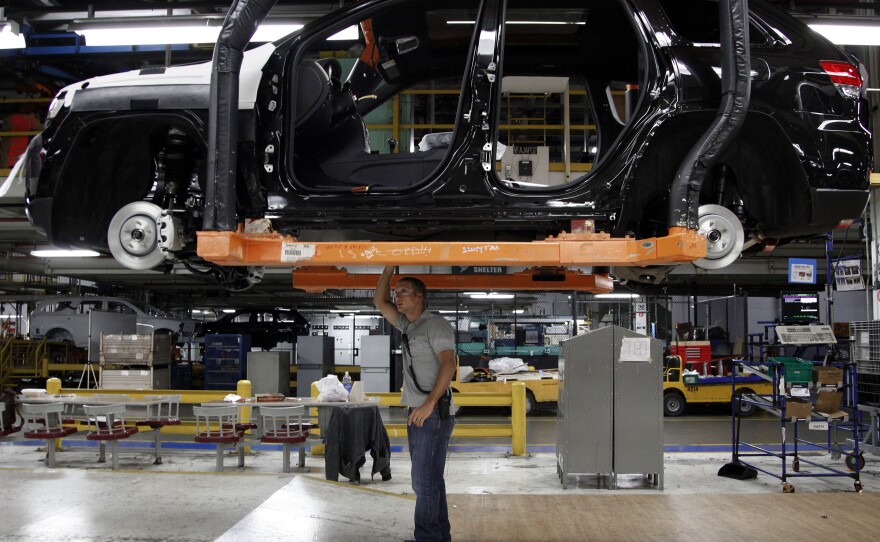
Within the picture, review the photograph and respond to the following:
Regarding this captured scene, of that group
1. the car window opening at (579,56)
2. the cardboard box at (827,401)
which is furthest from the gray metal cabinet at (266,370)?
the car window opening at (579,56)

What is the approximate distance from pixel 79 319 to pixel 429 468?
1477 cm


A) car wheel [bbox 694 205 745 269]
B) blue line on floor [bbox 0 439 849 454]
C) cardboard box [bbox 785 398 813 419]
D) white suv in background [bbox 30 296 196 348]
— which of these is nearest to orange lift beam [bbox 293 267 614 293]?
car wheel [bbox 694 205 745 269]

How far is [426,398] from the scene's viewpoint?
361 cm

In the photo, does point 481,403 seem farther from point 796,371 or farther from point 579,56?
point 579,56

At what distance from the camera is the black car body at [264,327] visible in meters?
17.5

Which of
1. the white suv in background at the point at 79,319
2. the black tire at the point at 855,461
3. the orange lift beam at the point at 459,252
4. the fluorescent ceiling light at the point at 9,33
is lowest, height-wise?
the black tire at the point at 855,461

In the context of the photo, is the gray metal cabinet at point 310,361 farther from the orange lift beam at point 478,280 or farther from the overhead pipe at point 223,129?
the overhead pipe at point 223,129

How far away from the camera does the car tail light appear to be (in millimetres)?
3123

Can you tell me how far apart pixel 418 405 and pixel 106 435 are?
206 inches

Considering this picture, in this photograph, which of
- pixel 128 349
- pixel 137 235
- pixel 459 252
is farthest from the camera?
pixel 128 349

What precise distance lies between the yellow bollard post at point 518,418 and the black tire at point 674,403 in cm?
508

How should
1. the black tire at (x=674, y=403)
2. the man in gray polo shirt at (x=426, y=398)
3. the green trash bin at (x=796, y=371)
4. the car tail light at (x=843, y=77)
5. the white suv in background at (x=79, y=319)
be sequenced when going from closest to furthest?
the car tail light at (x=843, y=77) < the man in gray polo shirt at (x=426, y=398) < the green trash bin at (x=796, y=371) < the black tire at (x=674, y=403) < the white suv in background at (x=79, y=319)

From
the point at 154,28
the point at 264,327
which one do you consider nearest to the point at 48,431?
the point at 154,28

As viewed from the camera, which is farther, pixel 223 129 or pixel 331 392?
pixel 331 392
